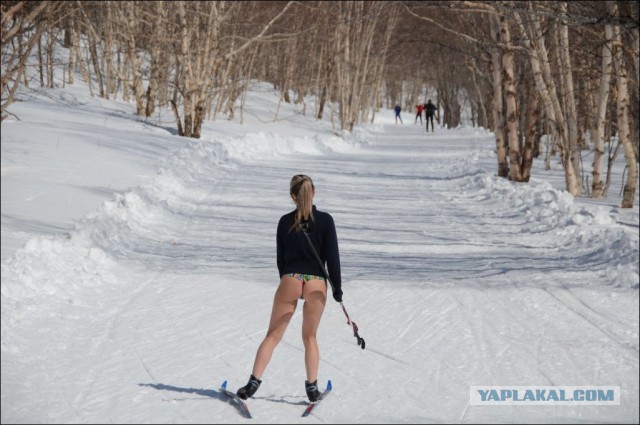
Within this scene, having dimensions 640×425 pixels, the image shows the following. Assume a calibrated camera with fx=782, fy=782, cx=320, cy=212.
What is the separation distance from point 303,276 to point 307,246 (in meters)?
0.19

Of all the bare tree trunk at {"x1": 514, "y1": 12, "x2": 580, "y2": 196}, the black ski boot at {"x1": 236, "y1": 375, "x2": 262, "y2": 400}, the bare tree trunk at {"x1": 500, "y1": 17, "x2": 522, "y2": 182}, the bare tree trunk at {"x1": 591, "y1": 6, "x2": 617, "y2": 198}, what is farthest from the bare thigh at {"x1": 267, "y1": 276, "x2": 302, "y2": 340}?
the bare tree trunk at {"x1": 500, "y1": 17, "x2": 522, "y2": 182}

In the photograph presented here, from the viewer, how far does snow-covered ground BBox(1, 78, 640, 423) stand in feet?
17.0

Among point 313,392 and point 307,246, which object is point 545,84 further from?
point 313,392

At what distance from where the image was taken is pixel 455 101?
64.8 meters

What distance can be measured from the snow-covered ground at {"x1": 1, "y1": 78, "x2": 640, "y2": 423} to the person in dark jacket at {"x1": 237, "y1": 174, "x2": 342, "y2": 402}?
0.30 m

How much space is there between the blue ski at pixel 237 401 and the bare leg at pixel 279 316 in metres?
0.19

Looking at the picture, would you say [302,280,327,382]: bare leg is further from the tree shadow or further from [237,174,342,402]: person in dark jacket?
the tree shadow

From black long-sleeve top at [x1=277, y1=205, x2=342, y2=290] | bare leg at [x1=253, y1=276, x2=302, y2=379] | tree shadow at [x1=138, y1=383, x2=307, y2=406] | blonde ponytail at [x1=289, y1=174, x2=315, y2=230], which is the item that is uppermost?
blonde ponytail at [x1=289, y1=174, x2=315, y2=230]

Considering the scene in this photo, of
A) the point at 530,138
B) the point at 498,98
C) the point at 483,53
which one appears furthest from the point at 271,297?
the point at 483,53

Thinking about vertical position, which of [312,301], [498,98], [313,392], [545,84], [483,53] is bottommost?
[313,392]

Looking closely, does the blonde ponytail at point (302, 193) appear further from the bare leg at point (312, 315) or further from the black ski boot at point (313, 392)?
the black ski boot at point (313, 392)

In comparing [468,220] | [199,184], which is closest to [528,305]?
[468,220]

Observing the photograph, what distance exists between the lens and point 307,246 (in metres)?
4.99

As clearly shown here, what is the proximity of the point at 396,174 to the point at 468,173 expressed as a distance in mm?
1891
